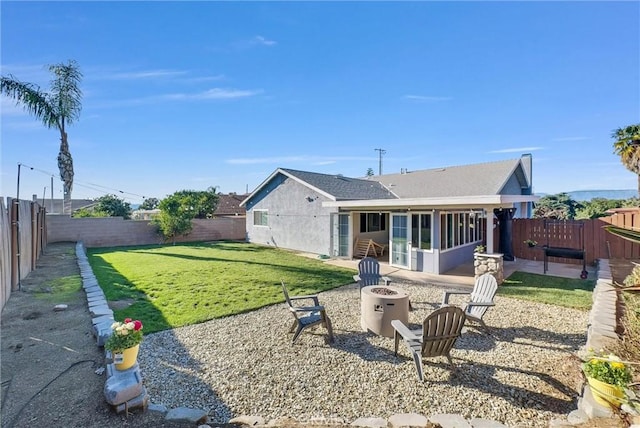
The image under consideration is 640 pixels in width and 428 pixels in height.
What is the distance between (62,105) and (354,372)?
24535 millimetres

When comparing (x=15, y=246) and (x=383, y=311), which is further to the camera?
(x=15, y=246)

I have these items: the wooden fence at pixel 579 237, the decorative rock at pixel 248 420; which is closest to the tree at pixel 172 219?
the decorative rock at pixel 248 420

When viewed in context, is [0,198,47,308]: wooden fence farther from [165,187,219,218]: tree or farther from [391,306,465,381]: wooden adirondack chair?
[165,187,219,218]: tree

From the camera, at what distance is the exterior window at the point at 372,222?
1581cm

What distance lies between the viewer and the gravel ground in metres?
3.50

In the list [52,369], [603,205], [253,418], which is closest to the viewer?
[253,418]

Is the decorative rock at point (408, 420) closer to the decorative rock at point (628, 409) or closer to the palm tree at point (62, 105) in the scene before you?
the decorative rock at point (628, 409)

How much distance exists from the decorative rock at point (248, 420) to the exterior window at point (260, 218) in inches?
669

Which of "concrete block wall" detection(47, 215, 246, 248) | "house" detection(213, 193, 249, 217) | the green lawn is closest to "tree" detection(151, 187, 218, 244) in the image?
"concrete block wall" detection(47, 215, 246, 248)

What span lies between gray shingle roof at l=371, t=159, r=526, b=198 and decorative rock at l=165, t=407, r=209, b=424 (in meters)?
15.0

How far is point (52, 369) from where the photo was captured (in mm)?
4125

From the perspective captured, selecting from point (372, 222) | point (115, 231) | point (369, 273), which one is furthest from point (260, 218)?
point (369, 273)

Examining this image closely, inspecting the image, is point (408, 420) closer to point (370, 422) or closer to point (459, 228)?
point (370, 422)

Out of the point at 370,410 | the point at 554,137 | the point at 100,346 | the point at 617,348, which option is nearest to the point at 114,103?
the point at 100,346
